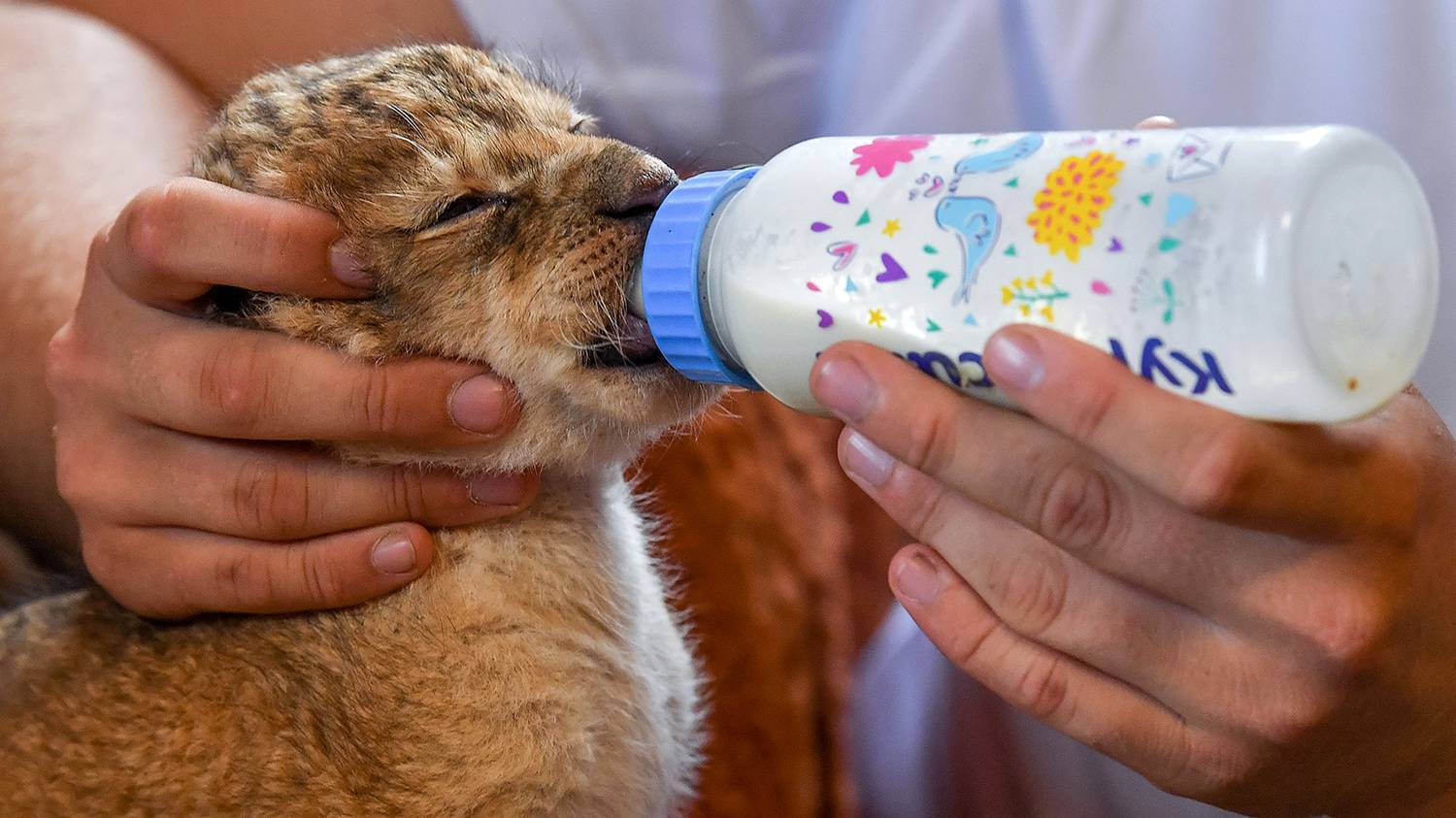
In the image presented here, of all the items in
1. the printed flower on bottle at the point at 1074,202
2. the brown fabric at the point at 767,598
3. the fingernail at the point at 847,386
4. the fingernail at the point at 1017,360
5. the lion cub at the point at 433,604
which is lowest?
the brown fabric at the point at 767,598

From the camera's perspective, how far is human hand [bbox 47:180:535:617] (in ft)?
3.05

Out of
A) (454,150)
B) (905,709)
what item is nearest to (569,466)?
(454,150)

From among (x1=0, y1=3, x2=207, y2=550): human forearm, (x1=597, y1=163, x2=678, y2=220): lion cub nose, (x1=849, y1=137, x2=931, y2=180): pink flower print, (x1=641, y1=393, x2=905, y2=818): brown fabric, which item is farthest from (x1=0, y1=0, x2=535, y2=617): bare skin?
(x1=641, y1=393, x2=905, y2=818): brown fabric

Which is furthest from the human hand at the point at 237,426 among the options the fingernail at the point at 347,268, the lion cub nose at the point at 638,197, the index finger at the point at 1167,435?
the index finger at the point at 1167,435

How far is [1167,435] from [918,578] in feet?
0.91

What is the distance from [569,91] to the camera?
1.33 m

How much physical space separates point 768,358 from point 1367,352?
0.34 metres

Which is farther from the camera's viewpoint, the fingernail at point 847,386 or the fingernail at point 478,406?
the fingernail at point 478,406

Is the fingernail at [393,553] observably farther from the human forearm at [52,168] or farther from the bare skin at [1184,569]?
the human forearm at [52,168]

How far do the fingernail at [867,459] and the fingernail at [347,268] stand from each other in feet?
1.56

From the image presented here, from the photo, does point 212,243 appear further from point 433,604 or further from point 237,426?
point 433,604

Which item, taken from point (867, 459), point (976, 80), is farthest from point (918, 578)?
point (976, 80)

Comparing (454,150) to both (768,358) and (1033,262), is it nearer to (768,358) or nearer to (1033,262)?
(768,358)

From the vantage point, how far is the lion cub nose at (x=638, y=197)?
0.93 m
